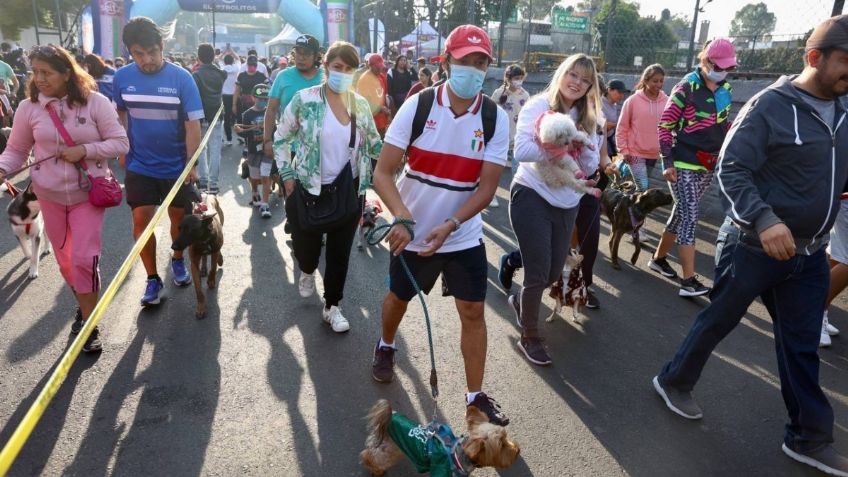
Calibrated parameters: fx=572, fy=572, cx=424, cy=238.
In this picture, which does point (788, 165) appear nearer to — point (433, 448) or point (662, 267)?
point (433, 448)

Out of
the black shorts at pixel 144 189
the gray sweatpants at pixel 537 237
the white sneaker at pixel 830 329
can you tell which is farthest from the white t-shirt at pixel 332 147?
the white sneaker at pixel 830 329

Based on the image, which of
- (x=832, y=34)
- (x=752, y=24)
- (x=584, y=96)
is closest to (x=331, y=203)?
(x=584, y=96)

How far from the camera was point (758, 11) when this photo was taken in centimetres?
864

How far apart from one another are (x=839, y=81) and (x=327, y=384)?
3132 millimetres

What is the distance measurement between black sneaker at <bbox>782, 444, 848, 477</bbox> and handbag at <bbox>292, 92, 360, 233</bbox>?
300 cm

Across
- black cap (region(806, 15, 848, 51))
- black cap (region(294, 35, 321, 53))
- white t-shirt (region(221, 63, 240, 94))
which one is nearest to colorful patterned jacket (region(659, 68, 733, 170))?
black cap (region(806, 15, 848, 51))

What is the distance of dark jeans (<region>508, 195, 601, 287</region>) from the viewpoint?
189 inches

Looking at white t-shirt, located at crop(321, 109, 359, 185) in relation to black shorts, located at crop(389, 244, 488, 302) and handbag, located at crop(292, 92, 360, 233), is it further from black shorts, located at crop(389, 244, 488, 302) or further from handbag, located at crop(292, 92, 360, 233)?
black shorts, located at crop(389, 244, 488, 302)

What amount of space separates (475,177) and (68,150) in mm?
2494

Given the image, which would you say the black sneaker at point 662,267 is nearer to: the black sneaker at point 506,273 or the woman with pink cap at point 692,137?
the woman with pink cap at point 692,137

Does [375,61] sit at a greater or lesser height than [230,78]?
greater

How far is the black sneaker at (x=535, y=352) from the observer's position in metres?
3.92

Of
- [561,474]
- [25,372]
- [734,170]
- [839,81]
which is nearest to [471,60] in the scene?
[734,170]

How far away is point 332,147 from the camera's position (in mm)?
3877
